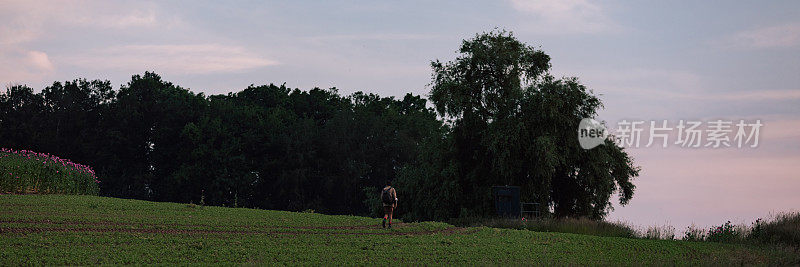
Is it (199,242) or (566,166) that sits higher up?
(566,166)

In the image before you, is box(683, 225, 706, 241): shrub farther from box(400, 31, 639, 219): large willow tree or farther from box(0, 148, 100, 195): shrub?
box(0, 148, 100, 195): shrub

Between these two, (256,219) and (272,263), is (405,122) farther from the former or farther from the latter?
(272,263)

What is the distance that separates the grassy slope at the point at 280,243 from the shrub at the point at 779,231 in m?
3.30

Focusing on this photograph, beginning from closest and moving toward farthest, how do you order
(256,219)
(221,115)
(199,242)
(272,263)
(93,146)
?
(272,263) < (199,242) < (256,219) < (93,146) < (221,115)

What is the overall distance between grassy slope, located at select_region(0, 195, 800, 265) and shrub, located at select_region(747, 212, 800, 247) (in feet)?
10.8

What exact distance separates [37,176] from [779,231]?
3472cm

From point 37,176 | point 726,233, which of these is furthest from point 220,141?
point 726,233

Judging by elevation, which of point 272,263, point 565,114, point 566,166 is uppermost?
point 565,114

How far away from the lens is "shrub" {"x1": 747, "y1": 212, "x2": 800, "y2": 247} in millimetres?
27797

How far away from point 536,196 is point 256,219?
18236 millimetres

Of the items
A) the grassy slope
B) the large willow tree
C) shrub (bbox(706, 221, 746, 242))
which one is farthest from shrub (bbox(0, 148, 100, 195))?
shrub (bbox(706, 221, 746, 242))

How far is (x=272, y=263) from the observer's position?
54.1 ft

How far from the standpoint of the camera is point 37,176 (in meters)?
36.9

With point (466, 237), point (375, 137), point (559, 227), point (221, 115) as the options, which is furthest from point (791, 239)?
point (221, 115)
